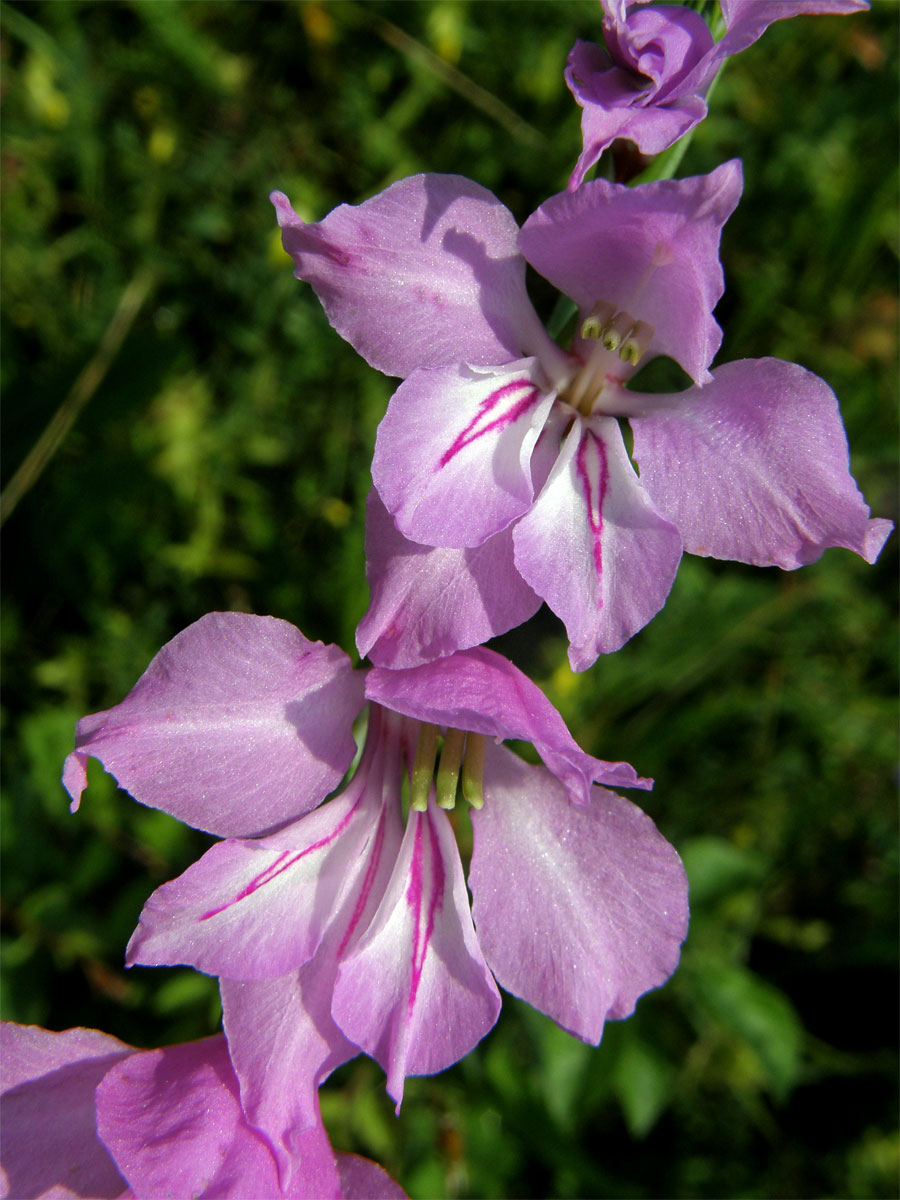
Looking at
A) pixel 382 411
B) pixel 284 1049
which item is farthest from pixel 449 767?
pixel 382 411

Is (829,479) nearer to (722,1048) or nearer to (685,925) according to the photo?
(685,925)

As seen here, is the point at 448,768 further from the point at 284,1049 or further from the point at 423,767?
the point at 284,1049

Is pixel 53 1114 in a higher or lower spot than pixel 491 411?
lower

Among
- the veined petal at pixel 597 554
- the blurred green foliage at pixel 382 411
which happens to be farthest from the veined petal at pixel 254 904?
the blurred green foliage at pixel 382 411

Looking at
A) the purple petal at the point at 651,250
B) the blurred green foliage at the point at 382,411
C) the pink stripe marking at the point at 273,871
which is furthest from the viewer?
the blurred green foliage at the point at 382,411

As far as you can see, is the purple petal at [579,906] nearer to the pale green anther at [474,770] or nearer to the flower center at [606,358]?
the pale green anther at [474,770]
